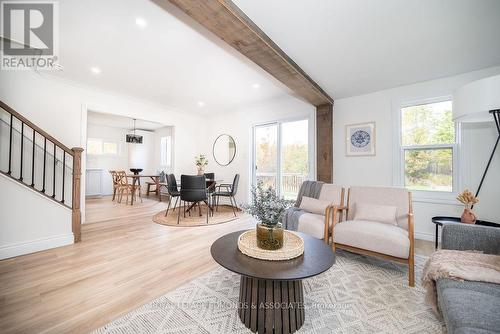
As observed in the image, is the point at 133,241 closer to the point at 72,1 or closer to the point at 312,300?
the point at 312,300

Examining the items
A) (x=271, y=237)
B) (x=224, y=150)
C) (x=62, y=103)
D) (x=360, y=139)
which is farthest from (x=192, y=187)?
(x=360, y=139)

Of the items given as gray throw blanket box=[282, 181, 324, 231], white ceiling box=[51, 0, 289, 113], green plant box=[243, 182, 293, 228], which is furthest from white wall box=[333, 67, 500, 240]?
green plant box=[243, 182, 293, 228]

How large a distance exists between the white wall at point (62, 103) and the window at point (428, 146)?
511 centimetres

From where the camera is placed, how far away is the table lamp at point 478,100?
69.3 inches

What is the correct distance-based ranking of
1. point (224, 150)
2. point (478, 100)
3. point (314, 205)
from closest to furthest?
1. point (478, 100)
2. point (314, 205)
3. point (224, 150)

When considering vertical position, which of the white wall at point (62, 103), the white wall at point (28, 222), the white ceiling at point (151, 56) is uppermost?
the white ceiling at point (151, 56)

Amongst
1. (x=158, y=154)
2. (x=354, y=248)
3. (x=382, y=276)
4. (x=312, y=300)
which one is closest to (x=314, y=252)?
Result: (x=312, y=300)

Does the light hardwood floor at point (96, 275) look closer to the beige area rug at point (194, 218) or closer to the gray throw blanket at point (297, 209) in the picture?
the beige area rug at point (194, 218)

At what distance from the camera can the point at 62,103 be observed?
3551 mm

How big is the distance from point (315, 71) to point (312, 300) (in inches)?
110

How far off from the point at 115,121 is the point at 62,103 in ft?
11.1

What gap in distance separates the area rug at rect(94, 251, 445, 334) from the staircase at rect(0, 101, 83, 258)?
2.16 metres

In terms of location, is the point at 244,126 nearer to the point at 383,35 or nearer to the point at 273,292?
the point at 383,35

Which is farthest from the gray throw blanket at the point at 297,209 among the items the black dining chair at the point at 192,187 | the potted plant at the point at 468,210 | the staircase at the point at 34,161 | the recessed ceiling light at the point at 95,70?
the recessed ceiling light at the point at 95,70
